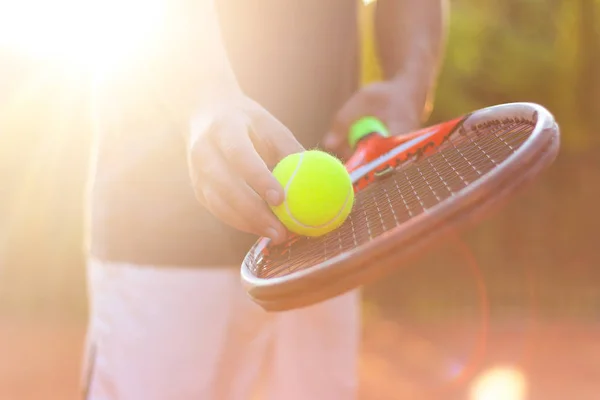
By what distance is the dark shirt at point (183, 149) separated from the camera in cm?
107

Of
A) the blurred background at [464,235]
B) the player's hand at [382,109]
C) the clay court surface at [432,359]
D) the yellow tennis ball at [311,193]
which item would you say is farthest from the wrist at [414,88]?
the blurred background at [464,235]

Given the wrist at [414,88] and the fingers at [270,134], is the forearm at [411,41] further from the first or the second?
the fingers at [270,134]

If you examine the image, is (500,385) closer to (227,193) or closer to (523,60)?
(523,60)

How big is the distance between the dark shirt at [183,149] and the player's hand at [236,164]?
0.21m

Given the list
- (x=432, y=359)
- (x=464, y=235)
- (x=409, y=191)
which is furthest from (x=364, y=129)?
(x=464, y=235)

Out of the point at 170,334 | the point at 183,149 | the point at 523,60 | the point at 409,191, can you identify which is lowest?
the point at 523,60

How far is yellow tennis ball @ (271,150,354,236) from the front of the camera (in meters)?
0.97

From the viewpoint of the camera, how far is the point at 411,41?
1351mm

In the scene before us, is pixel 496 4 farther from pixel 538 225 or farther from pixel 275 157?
pixel 275 157

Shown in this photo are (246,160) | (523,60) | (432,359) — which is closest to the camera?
(246,160)

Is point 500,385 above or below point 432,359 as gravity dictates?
above

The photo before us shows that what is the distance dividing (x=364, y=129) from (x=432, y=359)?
2610 millimetres

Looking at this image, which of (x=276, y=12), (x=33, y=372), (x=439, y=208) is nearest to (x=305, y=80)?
(x=276, y=12)

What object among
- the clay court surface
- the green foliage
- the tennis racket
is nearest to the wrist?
the tennis racket
